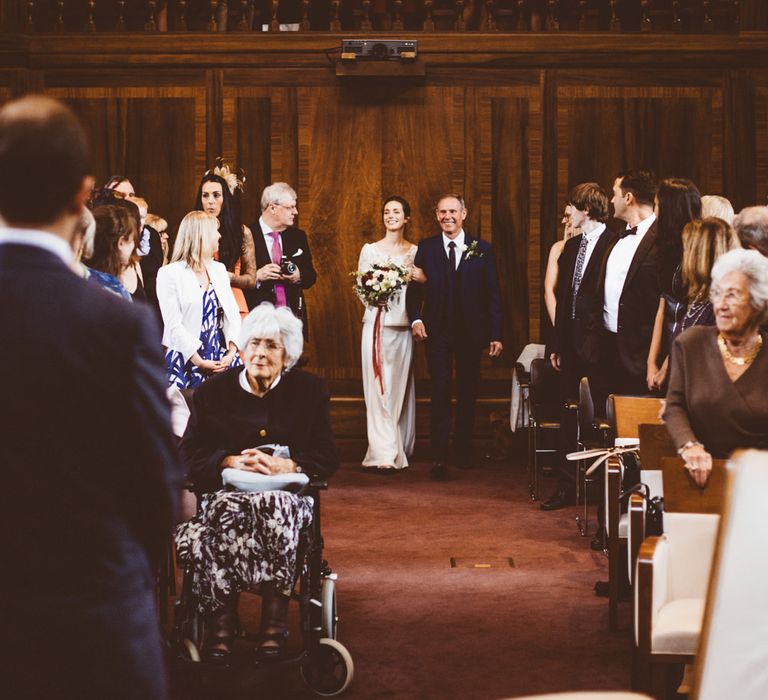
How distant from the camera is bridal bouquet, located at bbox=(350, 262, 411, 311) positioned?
8508 millimetres

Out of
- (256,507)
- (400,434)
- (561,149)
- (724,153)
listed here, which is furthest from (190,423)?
(724,153)

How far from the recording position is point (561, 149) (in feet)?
32.8

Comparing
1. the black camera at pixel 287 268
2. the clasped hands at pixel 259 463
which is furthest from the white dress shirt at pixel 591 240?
the clasped hands at pixel 259 463

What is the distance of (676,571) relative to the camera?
4012mm

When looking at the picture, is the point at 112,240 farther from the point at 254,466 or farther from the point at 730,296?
the point at 730,296

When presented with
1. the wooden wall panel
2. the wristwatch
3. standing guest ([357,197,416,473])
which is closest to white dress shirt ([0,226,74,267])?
the wristwatch

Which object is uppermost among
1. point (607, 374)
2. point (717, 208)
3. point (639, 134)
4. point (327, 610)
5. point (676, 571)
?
point (639, 134)

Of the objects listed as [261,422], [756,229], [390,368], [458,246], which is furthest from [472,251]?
A: [261,422]

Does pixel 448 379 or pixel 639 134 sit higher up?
pixel 639 134

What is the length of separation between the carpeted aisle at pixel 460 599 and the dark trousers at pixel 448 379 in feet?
1.75

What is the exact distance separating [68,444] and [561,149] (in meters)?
8.47

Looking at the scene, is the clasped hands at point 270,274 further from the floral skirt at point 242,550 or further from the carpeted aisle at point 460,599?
the floral skirt at point 242,550

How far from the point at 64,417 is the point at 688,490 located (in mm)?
2638

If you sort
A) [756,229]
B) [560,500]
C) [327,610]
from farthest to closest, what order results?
[560,500], [756,229], [327,610]
